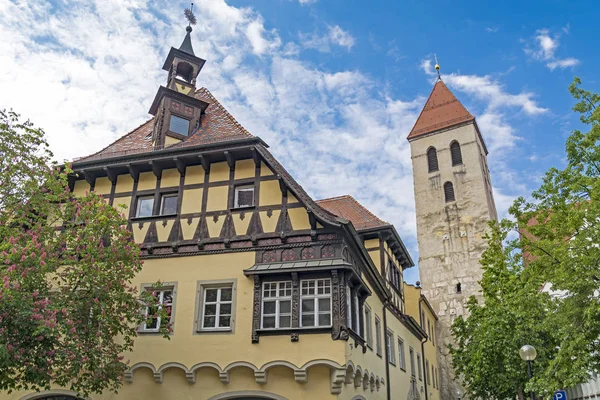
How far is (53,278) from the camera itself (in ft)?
37.6

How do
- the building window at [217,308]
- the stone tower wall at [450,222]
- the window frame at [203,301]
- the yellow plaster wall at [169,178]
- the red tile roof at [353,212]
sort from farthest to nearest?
1. the stone tower wall at [450,222]
2. the red tile roof at [353,212]
3. the yellow plaster wall at [169,178]
4. the building window at [217,308]
5. the window frame at [203,301]

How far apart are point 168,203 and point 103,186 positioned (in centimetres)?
235

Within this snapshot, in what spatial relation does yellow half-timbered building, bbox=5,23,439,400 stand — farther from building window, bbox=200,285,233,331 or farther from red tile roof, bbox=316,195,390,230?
red tile roof, bbox=316,195,390,230

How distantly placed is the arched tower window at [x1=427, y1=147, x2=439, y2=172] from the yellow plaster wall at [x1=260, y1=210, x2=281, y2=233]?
112 feet

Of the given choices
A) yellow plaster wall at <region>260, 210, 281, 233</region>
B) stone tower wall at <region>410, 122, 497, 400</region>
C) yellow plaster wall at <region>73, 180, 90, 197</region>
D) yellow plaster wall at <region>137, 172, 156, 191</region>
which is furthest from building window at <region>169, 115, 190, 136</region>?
stone tower wall at <region>410, 122, 497, 400</region>

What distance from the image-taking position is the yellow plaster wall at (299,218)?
14180mm

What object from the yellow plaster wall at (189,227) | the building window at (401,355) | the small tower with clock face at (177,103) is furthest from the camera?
the building window at (401,355)

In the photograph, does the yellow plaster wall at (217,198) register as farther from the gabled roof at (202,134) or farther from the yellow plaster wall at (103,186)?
the yellow plaster wall at (103,186)

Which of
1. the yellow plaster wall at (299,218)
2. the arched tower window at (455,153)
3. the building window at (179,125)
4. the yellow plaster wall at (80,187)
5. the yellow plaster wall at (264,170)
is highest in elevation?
the arched tower window at (455,153)

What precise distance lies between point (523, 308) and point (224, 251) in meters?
7.85

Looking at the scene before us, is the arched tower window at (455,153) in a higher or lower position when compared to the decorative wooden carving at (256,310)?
higher

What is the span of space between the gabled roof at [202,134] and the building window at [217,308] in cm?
433

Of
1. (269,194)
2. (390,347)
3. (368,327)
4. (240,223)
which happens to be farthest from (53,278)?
(390,347)

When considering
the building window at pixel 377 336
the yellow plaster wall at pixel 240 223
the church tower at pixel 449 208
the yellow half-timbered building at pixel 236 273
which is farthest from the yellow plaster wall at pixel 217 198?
the church tower at pixel 449 208
